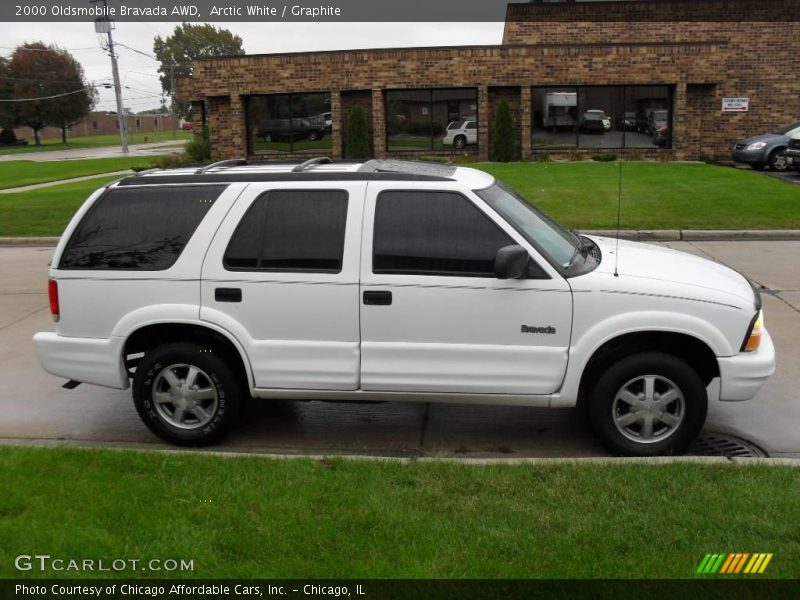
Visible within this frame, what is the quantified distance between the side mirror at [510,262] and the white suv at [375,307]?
0.04ft

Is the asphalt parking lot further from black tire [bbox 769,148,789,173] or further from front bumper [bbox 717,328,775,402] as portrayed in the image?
black tire [bbox 769,148,789,173]

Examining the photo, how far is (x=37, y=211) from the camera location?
751 inches

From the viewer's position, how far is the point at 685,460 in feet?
15.6

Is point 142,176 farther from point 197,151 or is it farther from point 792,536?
point 197,151

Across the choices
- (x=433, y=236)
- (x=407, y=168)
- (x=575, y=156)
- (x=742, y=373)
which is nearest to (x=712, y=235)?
(x=742, y=373)

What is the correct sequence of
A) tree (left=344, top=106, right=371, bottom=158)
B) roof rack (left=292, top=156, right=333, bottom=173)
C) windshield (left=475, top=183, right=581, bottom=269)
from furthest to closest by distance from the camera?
1. tree (left=344, top=106, right=371, bottom=158)
2. roof rack (left=292, top=156, right=333, bottom=173)
3. windshield (left=475, top=183, right=581, bottom=269)

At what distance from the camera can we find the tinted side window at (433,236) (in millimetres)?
5109

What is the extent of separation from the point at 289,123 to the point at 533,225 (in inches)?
1029

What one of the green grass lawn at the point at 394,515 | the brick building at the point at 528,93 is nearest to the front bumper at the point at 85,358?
the green grass lawn at the point at 394,515

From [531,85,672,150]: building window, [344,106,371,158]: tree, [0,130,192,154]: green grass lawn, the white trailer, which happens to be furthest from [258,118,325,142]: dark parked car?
[0,130,192,154]: green grass lawn

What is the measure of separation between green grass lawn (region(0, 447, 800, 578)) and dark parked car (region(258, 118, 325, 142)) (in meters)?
26.6

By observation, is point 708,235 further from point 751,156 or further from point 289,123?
point 289,123

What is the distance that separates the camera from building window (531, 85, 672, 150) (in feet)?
95.4
